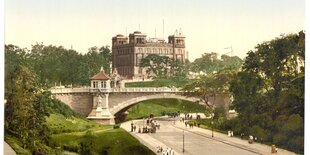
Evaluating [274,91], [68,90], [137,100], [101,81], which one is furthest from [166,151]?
[274,91]

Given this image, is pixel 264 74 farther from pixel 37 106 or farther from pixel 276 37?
pixel 37 106

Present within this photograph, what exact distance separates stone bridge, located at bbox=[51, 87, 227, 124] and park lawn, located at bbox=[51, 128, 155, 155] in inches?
7.0

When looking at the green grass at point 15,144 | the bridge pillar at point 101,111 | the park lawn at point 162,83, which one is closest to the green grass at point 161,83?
the park lawn at point 162,83

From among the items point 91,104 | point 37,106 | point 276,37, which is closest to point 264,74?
point 276,37

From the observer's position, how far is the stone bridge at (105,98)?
6590mm

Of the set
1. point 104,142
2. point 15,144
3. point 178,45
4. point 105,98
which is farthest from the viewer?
point 105,98

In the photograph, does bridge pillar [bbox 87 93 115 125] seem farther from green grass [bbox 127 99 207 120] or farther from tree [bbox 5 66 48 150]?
tree [bbox 5 66 48 150]

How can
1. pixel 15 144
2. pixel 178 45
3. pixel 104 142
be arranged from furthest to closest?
pixel 178 45, pixel 104 142, pixel 15 144

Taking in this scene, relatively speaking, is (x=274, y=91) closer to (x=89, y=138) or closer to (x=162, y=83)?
(x=162, y=83)

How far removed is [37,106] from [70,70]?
44cm

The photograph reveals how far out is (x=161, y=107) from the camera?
6.74m

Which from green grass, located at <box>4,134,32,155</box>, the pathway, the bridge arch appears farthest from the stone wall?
green grass, located at <box>4,134,32,155</box>

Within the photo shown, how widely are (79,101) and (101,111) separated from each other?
232mm

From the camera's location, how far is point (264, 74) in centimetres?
679
